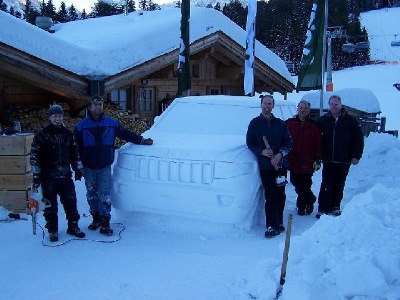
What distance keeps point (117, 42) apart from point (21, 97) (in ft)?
9.37

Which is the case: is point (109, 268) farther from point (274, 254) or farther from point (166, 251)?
point (274, 254)

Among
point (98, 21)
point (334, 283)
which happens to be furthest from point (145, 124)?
point (334, 283)

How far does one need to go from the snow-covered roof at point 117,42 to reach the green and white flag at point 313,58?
4.15 m

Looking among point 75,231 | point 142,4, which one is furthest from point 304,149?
point 142,4

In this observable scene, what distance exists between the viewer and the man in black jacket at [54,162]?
5.06m

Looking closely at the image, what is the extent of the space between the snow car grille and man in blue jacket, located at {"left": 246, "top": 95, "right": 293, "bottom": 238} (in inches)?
26.1

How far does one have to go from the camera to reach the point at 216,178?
524 cm

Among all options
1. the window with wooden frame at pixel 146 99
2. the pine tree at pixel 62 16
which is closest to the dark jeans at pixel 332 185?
the window with wooden frame at pixel 146 99

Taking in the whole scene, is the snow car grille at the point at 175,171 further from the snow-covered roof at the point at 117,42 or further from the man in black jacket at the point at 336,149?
the snow-covered roof at the point at 117,42

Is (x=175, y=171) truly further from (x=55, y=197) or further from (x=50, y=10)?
(x=50, y=10)

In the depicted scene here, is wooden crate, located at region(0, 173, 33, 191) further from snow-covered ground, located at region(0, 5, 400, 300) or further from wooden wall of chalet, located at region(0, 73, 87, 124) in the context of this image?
wooden wall of chalet, located at region(0, 73, 87, 124)

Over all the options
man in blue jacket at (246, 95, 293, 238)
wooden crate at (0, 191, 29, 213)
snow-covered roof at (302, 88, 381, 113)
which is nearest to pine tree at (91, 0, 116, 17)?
snow-covered roof at (302, 88, 381, 113)

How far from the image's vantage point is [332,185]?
6.45 meters

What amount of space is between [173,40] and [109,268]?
9.64 metres
